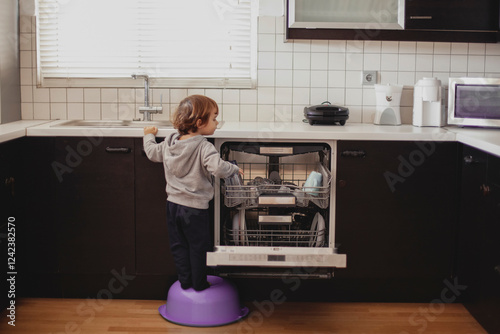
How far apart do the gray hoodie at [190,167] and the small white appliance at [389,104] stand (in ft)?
3.54

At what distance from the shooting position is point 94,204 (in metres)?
2.97

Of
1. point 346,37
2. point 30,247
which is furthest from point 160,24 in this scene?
point 30,247

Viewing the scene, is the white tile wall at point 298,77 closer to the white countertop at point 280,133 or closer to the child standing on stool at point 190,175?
the white countertop at point 280,133

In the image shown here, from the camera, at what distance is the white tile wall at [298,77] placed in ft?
11.3

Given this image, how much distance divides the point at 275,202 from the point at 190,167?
0.39 meters

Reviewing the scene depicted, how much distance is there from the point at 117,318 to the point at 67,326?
0.22 meters

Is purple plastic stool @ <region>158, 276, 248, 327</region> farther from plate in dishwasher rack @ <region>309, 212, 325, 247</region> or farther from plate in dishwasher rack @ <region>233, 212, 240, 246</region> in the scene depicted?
plate in dishwasher rack @ <region>309, 212, 325, 247</region>

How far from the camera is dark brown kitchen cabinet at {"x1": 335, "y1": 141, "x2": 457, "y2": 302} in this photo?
2.90 metres

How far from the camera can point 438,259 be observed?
2973 millimetres

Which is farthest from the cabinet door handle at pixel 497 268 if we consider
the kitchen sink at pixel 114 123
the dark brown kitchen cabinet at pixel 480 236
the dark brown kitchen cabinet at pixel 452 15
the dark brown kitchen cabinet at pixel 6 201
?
the dark brown kitchen cabinet at pixel 6 201

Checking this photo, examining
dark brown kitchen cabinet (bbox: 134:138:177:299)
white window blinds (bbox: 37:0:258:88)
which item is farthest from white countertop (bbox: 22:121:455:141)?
white window blinds (bbox: 37:0:258:88)

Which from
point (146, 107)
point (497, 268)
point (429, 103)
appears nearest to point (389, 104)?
point (429, 103)

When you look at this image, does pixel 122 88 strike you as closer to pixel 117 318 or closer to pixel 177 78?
pixel 177 78

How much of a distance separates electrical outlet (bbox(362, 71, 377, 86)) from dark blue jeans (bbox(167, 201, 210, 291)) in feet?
4.13
